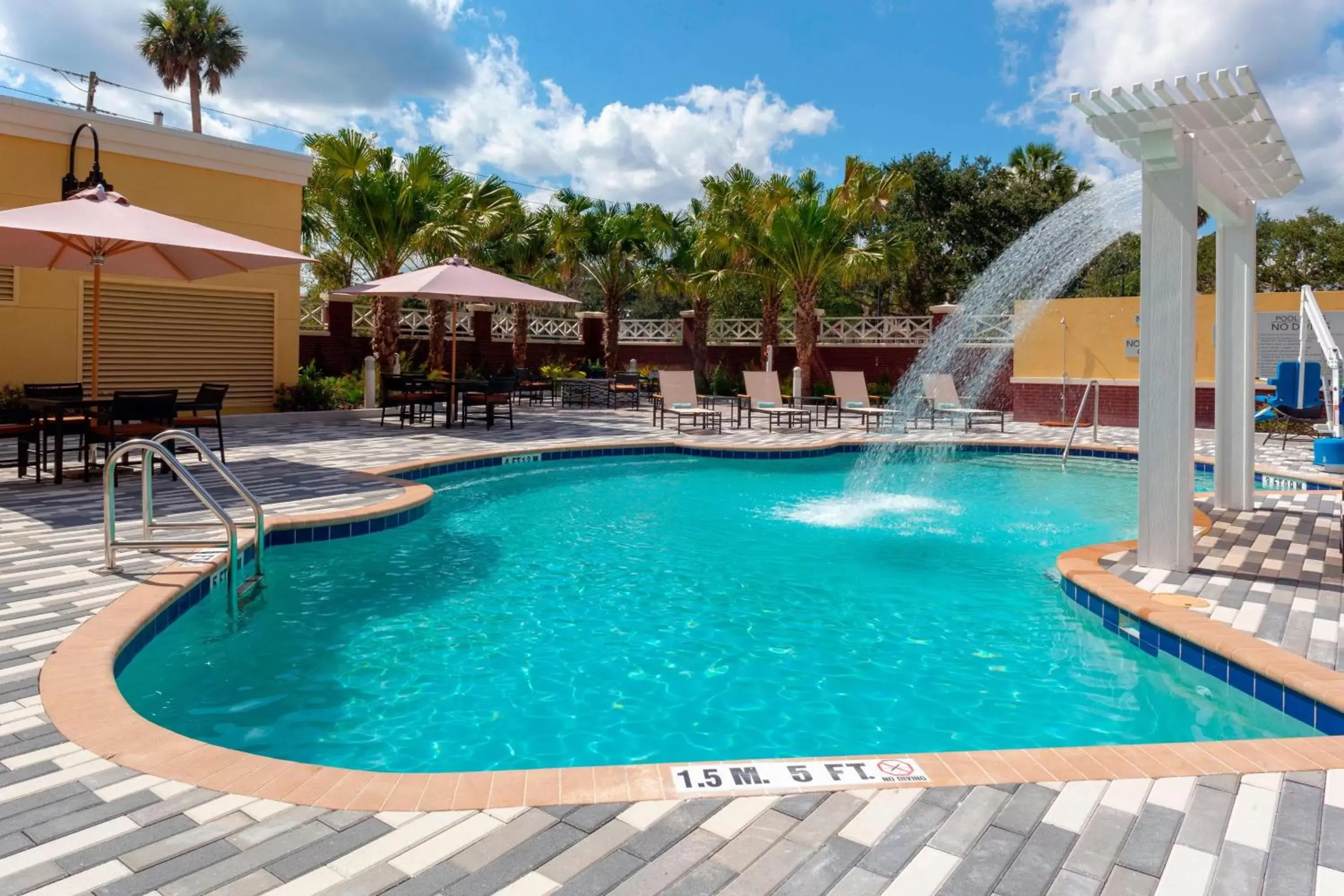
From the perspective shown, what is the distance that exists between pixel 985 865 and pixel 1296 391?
41.9 feet

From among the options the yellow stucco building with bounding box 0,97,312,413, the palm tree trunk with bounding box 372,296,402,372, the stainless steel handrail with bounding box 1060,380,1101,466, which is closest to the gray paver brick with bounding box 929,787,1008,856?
the stainless steel handrail with bounding box 1060,380,1101,466

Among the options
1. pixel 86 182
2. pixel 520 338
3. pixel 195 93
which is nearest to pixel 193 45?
pixel 195 93

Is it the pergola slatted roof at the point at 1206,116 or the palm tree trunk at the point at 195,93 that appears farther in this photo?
the palm tree trunk at the point at 195,93

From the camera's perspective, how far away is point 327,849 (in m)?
2.35

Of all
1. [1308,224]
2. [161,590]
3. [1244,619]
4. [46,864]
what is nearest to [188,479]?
[161,590]

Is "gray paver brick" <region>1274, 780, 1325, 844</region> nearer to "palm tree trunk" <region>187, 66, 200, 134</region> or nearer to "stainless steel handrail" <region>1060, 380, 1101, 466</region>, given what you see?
"stainless steel handrail" <region>1060, 380, 1101, 466</region>

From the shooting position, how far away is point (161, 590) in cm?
481

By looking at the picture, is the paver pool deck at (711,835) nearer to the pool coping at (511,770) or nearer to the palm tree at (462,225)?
the pool coping at (511,770)

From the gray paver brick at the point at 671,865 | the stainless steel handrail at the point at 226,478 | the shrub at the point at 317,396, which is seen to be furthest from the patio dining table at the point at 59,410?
the gray paver brick at the point at 671,865

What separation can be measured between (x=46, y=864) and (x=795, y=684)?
3033 mm

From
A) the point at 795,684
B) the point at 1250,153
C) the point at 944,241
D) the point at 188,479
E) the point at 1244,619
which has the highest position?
the point at 944,241

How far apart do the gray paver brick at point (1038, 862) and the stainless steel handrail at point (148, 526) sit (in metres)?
4.19

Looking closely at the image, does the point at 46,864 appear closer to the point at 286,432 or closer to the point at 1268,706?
the point at 1268,706

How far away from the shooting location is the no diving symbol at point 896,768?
2.83 meters
